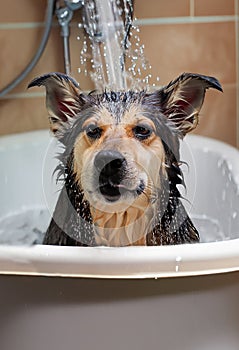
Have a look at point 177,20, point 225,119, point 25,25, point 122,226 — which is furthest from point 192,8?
point 122,226

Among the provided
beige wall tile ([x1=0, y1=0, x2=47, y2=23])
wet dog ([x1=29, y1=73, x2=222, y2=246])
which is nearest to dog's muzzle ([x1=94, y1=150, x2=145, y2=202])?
wet dog ([x1=29, y1=73, x2=222, y2=246])

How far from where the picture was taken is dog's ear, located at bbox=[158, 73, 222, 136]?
0.88 metres

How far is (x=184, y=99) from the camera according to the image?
0.88 meters

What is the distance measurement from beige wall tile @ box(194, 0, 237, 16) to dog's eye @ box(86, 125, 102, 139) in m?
0.64

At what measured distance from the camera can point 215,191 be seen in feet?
3.77

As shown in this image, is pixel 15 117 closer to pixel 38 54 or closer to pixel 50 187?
pixel 38 54

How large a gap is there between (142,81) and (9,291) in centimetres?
36

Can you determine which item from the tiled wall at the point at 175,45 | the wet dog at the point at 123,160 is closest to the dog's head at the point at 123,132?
the wet dog at the point at 123,160

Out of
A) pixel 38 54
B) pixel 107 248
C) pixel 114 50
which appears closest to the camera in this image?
pixel 107 248

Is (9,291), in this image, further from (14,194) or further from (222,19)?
(222,19)

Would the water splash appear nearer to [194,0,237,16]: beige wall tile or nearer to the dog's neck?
the dog's neck

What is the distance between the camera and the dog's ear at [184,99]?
88 cm

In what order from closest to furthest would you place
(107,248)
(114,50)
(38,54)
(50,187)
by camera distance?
(107,248) < (50,187) < (114,50) < (38,54)

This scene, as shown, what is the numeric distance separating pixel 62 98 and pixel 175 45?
0.61m
